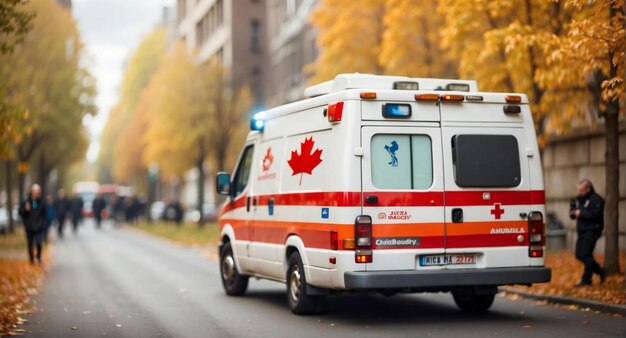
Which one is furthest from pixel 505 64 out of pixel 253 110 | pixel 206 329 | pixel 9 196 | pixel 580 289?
pixel 253 110

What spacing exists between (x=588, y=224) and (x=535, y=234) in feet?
10.5

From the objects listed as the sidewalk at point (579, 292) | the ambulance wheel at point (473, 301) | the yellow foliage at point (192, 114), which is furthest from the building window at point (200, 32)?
the ambulance wheel at point (473, 301)

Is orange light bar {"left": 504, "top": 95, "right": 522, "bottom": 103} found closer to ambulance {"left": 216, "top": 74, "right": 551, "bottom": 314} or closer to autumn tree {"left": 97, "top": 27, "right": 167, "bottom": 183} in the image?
ambulance {"left": 216, "top": 74, "right": 551, "bottom": 314}

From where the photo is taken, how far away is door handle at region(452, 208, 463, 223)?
10.8m

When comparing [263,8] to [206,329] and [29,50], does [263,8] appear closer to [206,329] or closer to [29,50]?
[29,50]

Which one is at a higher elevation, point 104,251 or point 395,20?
point 395,20

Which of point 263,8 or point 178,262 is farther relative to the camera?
point 263,8

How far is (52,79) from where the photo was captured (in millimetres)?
36719

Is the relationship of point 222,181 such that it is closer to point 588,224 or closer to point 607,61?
point 588,224

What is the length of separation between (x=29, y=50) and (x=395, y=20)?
55.3 ft

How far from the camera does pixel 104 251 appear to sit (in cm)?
2858

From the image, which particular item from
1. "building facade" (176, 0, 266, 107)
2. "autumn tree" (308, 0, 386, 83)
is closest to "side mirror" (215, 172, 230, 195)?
"autumn tree" (308, 0, 386, 83)

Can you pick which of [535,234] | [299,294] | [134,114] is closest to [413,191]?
[535,234]

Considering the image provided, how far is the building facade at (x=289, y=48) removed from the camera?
47.0 metres
